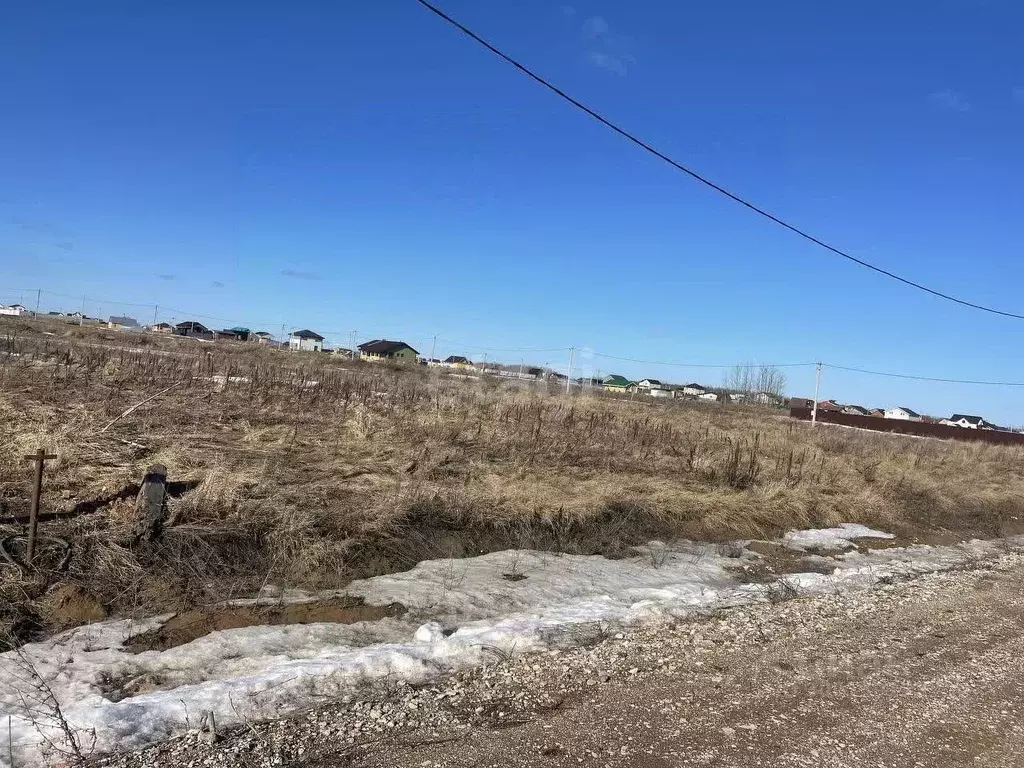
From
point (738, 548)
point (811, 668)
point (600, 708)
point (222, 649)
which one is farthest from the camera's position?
point (738, 548)

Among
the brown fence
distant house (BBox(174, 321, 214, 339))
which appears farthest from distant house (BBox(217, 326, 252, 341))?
the brown fence

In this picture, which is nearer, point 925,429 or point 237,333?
point 925,429

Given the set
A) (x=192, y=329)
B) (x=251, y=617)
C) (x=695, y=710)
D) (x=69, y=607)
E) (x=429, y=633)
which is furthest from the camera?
(x=192, y=329)

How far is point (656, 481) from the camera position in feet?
38.5

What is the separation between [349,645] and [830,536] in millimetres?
8872

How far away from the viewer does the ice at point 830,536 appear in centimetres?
1011

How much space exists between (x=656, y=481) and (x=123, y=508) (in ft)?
27.2

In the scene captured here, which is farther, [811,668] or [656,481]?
[656,481]

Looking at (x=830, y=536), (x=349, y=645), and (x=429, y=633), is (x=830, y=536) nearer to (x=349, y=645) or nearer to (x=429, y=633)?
(x=429, y=633)

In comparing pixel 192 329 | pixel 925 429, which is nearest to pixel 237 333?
pixel 192 329

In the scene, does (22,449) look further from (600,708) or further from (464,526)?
(600,708)

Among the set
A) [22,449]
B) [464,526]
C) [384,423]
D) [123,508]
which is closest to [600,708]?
[464,526]

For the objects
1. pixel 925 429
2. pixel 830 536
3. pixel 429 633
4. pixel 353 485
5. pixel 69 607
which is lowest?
pixel 69 607

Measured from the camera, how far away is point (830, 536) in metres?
10.9
